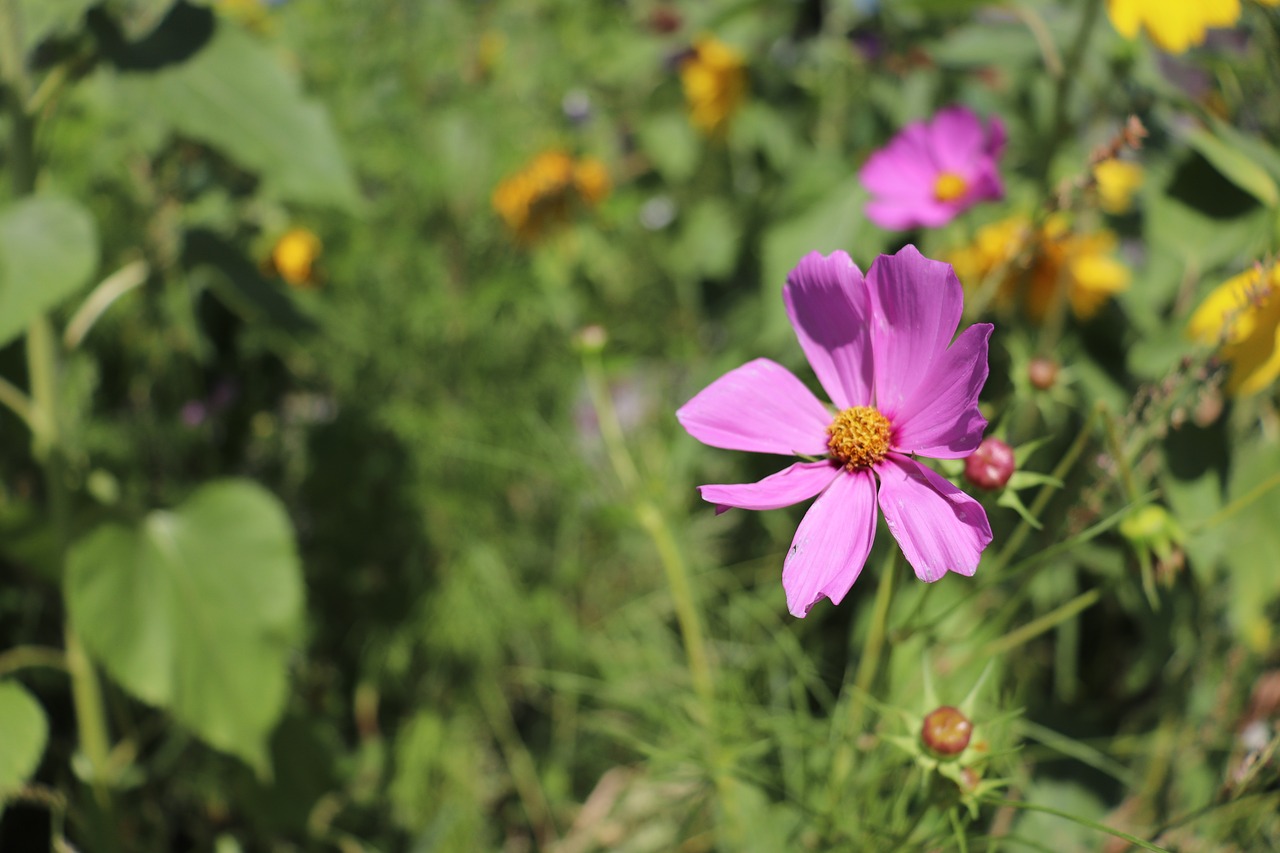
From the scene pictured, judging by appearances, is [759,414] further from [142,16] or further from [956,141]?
[142,16]

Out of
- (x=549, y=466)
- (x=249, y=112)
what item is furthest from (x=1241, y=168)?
(x=249, y=112)

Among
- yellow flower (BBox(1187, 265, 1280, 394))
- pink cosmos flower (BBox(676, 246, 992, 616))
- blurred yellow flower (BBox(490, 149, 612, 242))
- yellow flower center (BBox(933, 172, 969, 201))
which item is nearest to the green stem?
yellow flower center (BBox(933, 172, 969, 201))

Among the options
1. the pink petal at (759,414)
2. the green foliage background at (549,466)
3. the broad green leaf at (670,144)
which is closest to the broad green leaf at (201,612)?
the green foliage background at (549,466)

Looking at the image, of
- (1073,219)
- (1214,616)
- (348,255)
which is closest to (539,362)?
(348,255)

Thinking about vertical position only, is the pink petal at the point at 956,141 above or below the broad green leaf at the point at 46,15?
below

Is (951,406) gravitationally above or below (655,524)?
above

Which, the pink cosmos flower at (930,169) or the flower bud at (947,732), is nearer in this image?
the flower bud at (947,732)

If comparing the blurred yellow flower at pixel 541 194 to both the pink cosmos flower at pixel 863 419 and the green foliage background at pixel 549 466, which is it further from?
the pink cosmos flower at pixel 863 419

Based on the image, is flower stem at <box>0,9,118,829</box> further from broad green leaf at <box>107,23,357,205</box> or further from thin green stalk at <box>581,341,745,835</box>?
thin green stalk at <box>581,341,745,835</box>
